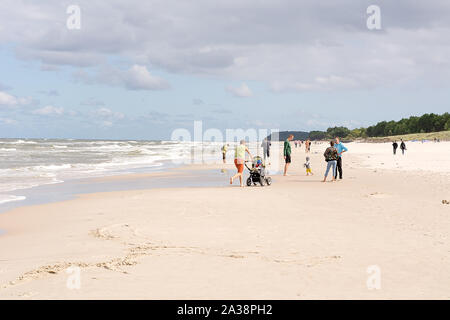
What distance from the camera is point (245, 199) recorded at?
13.2 meters

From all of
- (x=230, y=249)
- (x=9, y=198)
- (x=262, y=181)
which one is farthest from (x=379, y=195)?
(x=9, y=198)

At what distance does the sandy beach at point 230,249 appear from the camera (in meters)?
5.26

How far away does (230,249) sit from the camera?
23.3 feet

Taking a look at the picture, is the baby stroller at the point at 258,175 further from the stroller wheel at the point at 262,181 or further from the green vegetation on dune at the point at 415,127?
the green vegetation on dune at the point at 415,127

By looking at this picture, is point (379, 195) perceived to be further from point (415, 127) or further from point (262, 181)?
point (415, 127)

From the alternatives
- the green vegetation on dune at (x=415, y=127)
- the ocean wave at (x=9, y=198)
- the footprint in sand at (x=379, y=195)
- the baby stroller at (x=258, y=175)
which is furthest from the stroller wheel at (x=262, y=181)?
the green vegetation on dune at (x=415, y=127)

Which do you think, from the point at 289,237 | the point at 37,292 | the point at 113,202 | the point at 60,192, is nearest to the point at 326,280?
the point at 289,237

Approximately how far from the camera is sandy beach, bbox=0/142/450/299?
5262mm

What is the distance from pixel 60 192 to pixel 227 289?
13126mm

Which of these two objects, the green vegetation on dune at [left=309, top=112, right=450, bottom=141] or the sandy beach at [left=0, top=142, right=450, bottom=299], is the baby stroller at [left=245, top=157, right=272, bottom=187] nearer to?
the sandy beach at [left=0, top=142, right=450, bottom=299]

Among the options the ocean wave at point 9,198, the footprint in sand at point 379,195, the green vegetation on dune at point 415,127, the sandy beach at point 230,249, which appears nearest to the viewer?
the sandy beach at point 230,249
